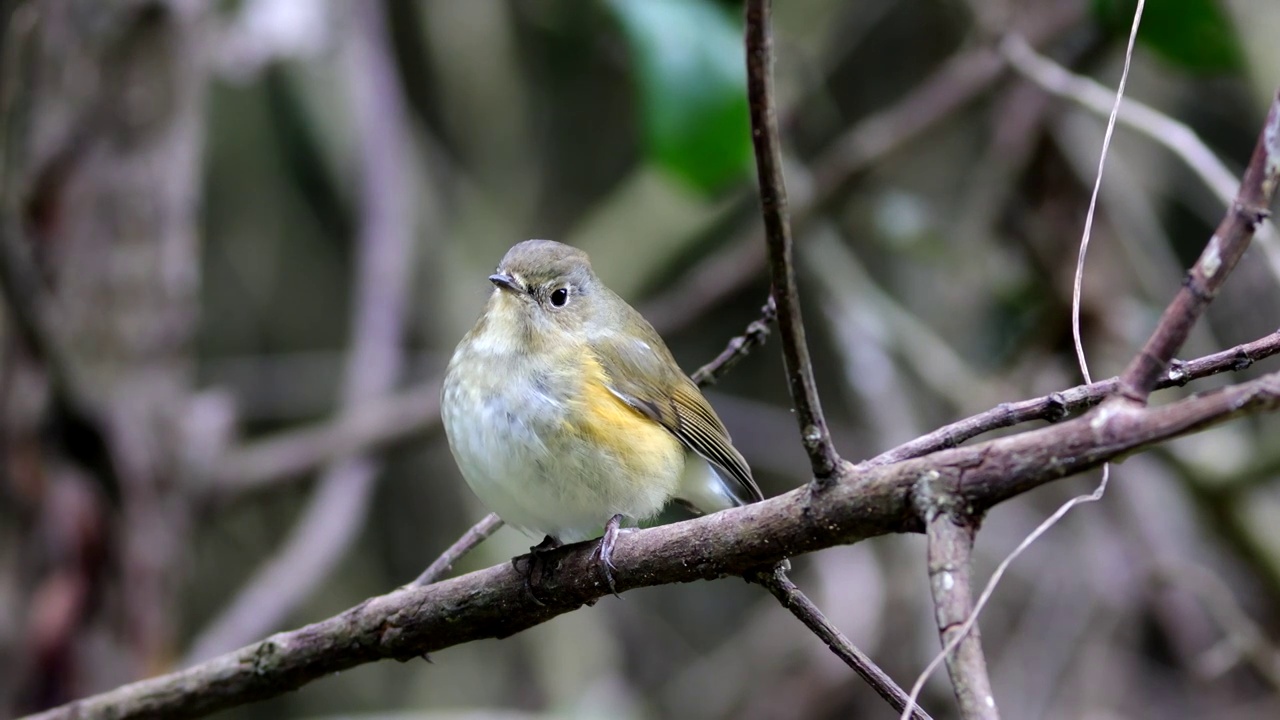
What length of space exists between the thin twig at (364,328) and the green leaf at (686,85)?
1205mm

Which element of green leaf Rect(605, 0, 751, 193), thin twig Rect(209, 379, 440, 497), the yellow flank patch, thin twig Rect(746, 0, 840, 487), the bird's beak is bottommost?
thin twig Rect(746, 0, 840, 487)

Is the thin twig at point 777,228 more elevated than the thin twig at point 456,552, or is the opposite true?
the thin twig at point 456,552

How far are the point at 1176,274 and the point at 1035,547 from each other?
1.28 m

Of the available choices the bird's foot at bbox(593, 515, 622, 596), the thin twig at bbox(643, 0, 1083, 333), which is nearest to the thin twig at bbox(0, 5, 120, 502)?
the bird's foot at bbox(593, 515, 622, 596)

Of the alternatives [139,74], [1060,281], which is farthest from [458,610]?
[1060,281]

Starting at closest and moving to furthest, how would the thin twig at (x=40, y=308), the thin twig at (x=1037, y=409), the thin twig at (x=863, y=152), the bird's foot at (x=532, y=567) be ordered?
the thin twig at (x=1037, y=409), the bird's foot at (x=532, y=567), the thin twig at (x=40, y=308), the thin twig at (x=863, y=152)

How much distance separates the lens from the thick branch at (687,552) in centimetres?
117

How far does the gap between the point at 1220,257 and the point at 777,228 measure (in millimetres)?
419

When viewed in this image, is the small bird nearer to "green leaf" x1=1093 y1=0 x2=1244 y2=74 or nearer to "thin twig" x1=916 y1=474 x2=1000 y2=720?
"thin twig" x1=916 y1=474 x2=1000 y2=720

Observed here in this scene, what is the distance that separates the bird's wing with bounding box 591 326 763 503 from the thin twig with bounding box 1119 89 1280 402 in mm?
1454

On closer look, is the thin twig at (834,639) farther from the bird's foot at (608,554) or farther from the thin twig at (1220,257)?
the thin twig at (1220,257)

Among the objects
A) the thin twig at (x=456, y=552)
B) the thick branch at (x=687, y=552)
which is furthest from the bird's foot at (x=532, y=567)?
the thin twig at (x=456, y=552)

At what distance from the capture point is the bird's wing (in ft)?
8.92

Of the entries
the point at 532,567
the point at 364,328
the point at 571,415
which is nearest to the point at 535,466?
the point at 571,415
